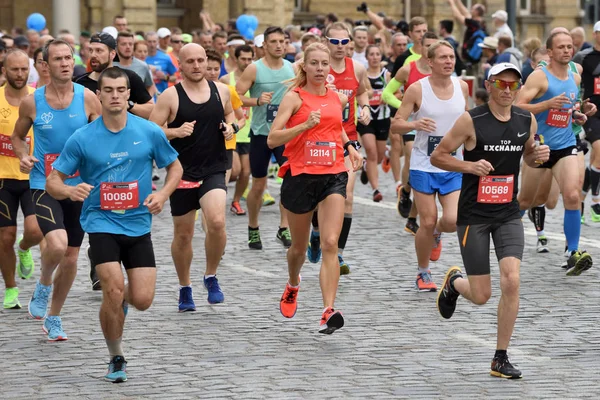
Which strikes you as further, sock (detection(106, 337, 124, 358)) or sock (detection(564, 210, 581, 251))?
sock (detection(564, 210, 581, 251))

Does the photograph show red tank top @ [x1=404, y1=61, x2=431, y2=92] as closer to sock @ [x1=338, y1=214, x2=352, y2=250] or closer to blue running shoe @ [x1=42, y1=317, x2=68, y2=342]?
sock @ [x1=338, y1=214, x2=352, y2=250]

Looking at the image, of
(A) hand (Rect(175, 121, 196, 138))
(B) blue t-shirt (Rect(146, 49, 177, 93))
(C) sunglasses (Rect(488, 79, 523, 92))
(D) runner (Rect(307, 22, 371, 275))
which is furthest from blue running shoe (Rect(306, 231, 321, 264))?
(B) blue t-shirt (Rect(146, 49, 177, 93))

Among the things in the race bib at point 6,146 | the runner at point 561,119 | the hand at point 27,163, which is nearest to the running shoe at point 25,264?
the race bib at point 6,146

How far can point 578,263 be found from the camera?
1164 cm

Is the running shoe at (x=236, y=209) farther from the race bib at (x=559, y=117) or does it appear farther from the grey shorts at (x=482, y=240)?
the grey shorts at (x=482, y=240)

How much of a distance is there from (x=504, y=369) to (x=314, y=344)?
1.47m

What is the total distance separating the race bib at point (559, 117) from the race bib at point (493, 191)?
147 inches

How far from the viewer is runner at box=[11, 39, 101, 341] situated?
9453 mm

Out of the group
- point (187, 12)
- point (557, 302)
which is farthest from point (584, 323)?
point (187, 12)

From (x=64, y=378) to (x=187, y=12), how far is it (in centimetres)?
2744

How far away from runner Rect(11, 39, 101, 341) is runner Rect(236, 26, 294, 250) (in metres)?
3.88

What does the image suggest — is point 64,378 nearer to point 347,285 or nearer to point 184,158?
point 184,158

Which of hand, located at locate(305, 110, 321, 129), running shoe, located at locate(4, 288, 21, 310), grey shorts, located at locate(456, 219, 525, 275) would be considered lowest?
running shoe, located at locate(4, 288, 21, 310)

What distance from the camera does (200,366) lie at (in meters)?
8.57
